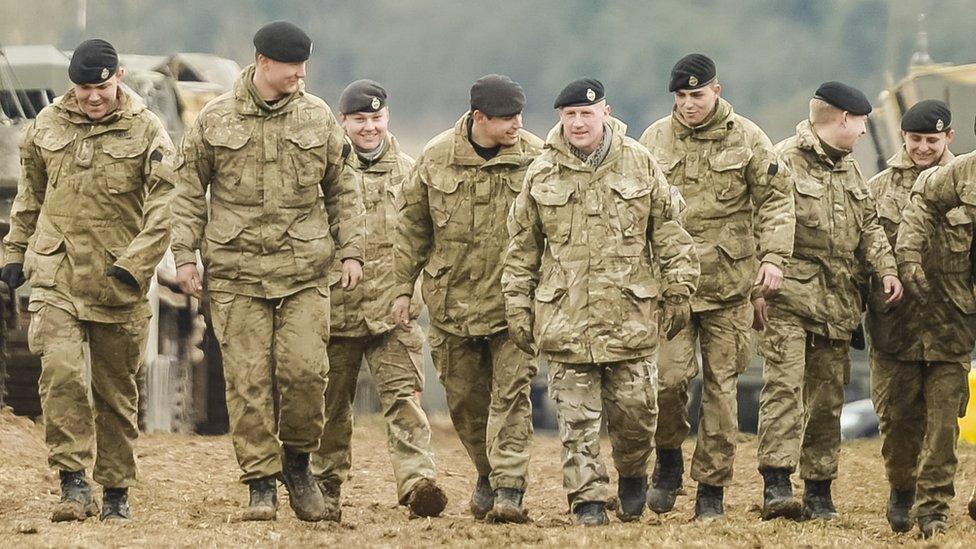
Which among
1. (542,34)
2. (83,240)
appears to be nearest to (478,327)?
(83,240)

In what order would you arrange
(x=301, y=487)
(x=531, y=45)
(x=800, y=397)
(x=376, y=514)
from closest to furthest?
(x=301, y=487) < (x=800, y=397) < (x=376, y=514) < (x=531, y=45)

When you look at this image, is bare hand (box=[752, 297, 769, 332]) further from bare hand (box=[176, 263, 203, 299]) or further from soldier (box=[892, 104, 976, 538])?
bare hand (box=[176, 263, 203, 299])

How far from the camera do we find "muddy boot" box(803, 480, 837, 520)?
1105 cm

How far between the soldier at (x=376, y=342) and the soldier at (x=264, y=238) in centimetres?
78

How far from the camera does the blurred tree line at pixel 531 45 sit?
4912cm

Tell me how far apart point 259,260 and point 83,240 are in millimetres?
945

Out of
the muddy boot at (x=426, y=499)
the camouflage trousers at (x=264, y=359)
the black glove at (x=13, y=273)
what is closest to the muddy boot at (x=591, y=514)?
the muddy boot at (x=426, y=499)

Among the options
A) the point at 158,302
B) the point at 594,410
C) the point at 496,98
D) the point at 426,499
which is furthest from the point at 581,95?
the point at 158,302

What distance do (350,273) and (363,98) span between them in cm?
154

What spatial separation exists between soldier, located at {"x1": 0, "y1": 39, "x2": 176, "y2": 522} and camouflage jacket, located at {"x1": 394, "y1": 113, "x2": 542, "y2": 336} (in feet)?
4.12

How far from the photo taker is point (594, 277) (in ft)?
33.0

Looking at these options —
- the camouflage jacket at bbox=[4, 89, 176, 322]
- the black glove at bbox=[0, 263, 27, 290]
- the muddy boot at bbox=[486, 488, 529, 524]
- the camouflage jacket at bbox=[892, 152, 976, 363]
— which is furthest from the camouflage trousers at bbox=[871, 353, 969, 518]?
the black glove at bbox=[0, 263, 27, 290]

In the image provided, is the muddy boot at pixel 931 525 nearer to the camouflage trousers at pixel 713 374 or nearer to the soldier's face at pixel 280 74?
the camouflage trousers at pixel 713 374

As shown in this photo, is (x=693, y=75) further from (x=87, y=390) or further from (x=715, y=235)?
(x=87, y=390)
